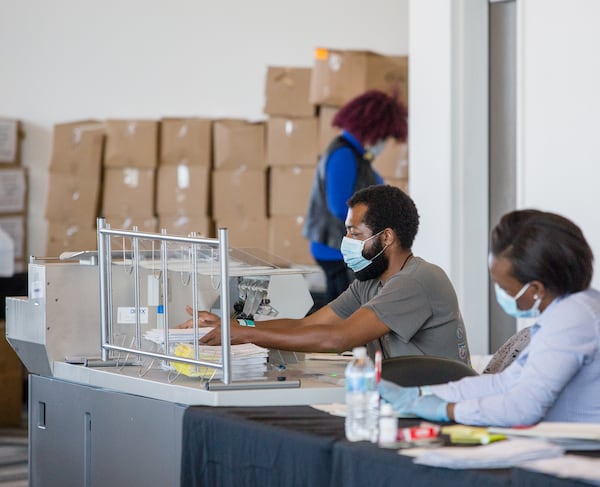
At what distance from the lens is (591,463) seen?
1.67 meters

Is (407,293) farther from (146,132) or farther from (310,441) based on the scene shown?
(146,132)

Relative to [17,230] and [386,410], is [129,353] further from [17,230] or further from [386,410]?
[17,230]

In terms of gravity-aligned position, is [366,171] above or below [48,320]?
above

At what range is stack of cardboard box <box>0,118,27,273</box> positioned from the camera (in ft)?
20.2

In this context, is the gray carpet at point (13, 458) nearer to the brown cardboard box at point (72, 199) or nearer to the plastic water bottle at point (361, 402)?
the brown cardboard box at point (72, 199)

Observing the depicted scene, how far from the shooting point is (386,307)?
2551 mm

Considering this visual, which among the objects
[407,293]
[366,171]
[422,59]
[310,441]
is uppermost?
[422,59]

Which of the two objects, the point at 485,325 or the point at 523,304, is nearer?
the point at 523,304

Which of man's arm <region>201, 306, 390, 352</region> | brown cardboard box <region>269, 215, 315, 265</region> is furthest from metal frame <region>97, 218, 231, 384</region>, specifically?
brown cardboard box <region>269, 215, 315, 265</region>

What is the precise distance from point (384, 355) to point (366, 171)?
1.95 m

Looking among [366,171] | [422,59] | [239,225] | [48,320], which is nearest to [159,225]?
[239,225]

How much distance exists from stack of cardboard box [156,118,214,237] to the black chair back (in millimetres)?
3719

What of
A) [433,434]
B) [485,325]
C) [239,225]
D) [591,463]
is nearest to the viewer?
[591,463]

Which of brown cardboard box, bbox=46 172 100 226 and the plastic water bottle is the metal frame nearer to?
the plastic water bottle
